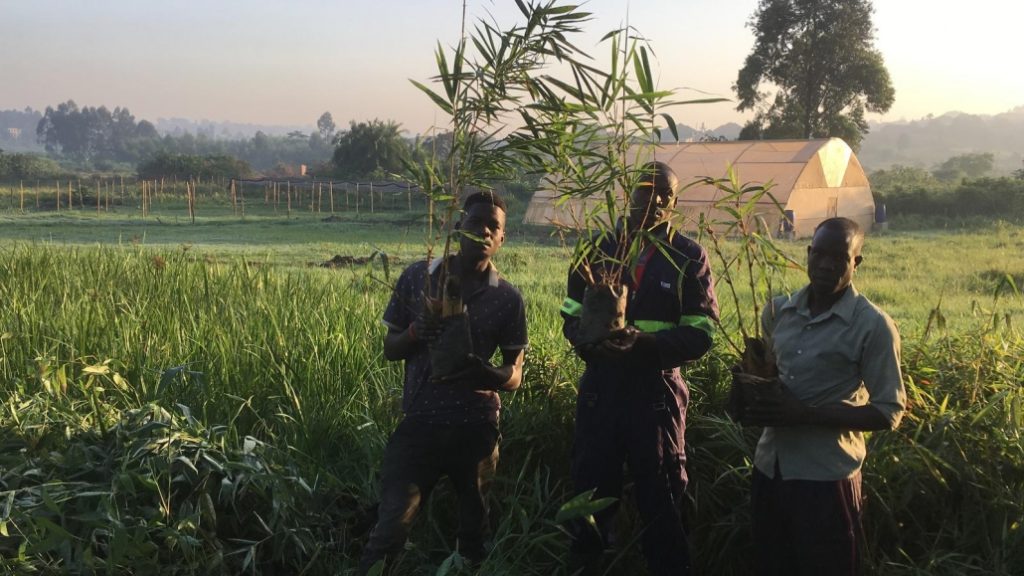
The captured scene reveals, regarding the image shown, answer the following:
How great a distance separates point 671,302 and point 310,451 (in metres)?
2.04

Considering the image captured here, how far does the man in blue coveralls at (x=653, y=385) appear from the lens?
9.33 ft

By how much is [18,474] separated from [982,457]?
4076mm

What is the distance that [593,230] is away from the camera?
3.20m

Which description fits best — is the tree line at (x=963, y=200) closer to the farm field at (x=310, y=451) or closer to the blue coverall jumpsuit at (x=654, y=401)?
the farm field at (x=310, y=451)

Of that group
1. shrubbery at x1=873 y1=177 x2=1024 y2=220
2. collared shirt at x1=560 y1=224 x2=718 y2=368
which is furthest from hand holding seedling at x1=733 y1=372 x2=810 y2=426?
shrubbery at x1=873 y1=177 x2=1024 y2=220

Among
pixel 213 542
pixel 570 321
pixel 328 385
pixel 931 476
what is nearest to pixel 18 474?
pixel 213 542

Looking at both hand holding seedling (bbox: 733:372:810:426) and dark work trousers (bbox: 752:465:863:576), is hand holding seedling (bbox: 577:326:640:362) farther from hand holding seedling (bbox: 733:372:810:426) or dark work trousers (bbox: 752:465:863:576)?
dark work trousers (bbox: 752:465:863:576)

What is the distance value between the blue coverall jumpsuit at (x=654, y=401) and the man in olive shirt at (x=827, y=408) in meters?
0.35

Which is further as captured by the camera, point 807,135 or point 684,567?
point 807,135

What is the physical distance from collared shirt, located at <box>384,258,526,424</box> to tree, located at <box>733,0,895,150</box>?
29.7 meters

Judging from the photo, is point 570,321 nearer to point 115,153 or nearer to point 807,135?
point 807,135

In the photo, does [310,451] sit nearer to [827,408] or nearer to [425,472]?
[425,472]

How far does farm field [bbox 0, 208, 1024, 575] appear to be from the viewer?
3.08m

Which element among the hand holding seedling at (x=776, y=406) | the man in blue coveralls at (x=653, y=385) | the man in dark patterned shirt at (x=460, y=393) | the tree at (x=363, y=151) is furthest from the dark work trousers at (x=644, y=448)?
the tree at (x=363, y=151)
